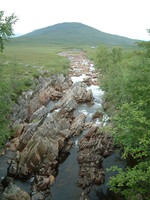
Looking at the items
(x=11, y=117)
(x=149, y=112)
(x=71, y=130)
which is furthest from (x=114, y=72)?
(x=149, y=112)

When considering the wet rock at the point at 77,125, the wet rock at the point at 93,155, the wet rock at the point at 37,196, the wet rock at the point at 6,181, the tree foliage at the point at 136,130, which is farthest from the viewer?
the wet rock at the point at 77,125

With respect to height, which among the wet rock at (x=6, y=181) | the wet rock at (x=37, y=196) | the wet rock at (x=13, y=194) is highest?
the wet rock at (x=13, y=194)

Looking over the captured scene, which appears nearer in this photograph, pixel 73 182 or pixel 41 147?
pixel 73 182

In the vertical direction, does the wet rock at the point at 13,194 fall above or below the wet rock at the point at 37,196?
above

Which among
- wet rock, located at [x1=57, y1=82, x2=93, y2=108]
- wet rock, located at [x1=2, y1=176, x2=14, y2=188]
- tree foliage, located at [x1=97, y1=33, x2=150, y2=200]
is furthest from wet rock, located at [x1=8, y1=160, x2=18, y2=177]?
wet rock, located at [x1=57, y1=82, x2=93, y2=108]

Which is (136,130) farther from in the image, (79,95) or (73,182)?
(79,95)

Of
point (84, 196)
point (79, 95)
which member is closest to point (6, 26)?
point (84, 196)

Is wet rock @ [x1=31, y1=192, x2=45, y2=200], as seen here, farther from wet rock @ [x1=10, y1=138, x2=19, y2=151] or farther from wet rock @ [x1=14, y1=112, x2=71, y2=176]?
wet rock @ [x1=10, y1=138, x2=19, y2=151]

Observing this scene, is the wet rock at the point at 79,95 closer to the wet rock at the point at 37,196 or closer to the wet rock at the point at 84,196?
the wet rock at the point at 84,196

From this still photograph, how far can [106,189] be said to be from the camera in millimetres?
24375

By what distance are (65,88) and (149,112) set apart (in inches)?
1930

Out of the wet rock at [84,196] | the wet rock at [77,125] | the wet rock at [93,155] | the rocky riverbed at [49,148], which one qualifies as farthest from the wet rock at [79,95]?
the wet rock at [84,196]

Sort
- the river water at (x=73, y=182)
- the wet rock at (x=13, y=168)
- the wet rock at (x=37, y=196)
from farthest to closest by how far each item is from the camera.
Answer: the wet rock at (x=13, y=168) < the river water at (x=73, y=182) < the wet rock at (x=37, y=196)

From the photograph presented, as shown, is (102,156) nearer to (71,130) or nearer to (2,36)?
(71,130)
